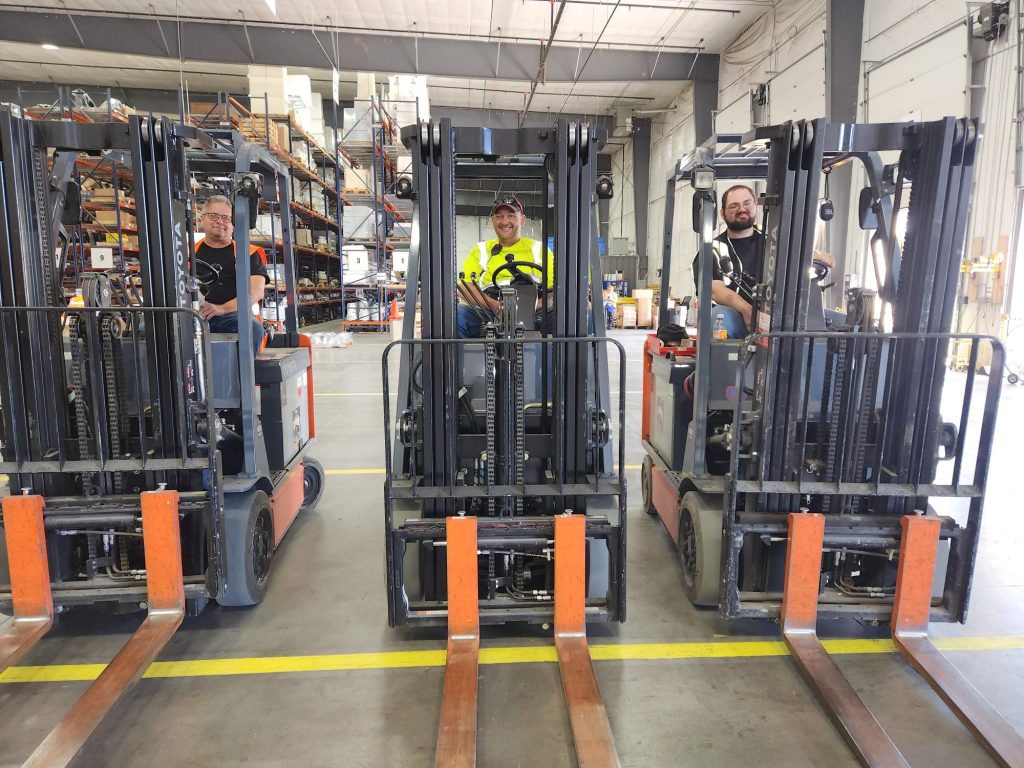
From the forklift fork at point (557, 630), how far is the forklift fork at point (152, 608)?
141cm

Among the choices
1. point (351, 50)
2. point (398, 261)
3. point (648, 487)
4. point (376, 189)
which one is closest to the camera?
point (648, 487)

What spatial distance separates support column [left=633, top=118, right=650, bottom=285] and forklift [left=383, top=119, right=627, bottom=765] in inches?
955

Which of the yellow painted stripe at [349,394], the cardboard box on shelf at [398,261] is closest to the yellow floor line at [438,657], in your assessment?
the yellow painted stripe at [349,394]

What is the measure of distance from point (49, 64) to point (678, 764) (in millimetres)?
26077

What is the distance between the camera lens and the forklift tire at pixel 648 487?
5102 mm

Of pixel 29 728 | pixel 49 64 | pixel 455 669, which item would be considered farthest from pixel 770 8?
pixel 49 64

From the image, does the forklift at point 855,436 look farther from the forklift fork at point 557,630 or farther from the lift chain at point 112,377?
the lift chain at point 112,377


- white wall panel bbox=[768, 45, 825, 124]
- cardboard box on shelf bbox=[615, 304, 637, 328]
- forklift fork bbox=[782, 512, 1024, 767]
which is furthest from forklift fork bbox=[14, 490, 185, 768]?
cardboard box on shelf bbox=[615, 304, 637, 328]

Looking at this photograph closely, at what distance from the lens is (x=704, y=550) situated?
3512 mm

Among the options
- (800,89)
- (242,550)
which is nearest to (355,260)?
(800,89)

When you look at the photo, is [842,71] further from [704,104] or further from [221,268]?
[221,268]

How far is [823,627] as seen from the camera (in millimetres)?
3496

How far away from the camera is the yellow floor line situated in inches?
119

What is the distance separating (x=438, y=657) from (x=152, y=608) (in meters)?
1.52
